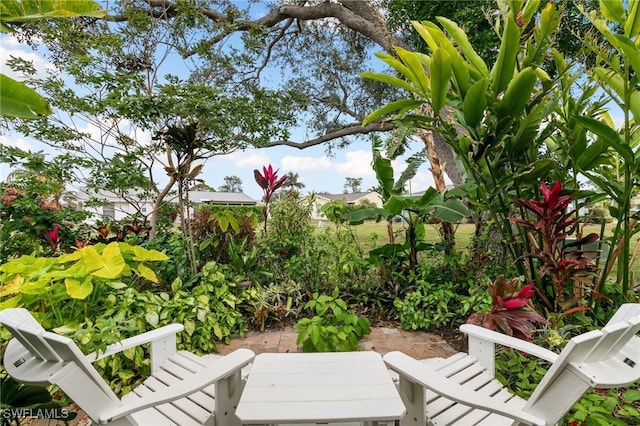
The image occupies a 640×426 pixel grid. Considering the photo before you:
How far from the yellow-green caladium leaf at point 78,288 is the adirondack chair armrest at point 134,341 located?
1.41 feet

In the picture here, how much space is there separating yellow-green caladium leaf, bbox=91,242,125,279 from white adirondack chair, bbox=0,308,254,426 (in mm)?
523

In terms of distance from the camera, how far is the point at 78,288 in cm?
192

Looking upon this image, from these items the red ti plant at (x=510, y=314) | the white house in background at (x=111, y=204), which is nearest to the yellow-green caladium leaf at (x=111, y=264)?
the white house in background at (x=111, y=204)

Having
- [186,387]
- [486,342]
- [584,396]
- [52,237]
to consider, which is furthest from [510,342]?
[52,237]

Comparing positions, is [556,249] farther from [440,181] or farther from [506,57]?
[440,181]

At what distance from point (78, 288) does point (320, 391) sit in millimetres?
1598

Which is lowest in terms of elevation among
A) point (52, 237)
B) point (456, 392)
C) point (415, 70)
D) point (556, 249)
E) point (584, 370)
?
point (456, 392)

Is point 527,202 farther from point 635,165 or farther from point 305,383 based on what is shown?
point 305,383

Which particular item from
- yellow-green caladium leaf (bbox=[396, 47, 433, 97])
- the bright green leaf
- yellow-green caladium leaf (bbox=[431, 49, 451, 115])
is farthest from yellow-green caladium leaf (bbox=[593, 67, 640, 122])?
the bright green leaf

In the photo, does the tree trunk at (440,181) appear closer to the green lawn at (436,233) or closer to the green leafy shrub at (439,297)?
the green lawn at (436,233)

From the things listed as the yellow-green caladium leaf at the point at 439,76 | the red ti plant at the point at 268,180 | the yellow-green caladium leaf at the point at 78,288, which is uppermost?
the yellow-green caladium leaf at the point at 439,76

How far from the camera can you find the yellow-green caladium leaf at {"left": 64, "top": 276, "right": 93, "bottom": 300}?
1878 millimetres

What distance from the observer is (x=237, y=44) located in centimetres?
521

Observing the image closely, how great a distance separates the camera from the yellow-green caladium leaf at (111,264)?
6.55ft
